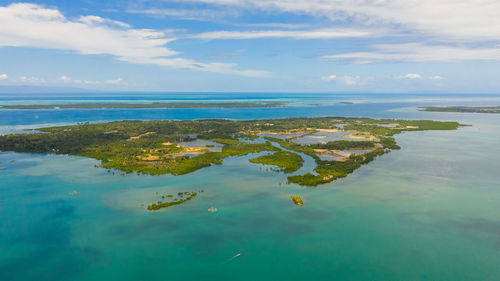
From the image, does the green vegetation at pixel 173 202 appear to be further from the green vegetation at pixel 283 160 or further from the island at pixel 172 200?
the green vegetation at pixel 283 160

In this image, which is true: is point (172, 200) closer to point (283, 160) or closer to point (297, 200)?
point (297, 200)

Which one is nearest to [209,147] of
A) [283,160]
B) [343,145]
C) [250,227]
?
[283,160]

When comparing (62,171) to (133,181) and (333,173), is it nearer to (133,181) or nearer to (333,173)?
(133,181)

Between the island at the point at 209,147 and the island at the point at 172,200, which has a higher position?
the island at the point at 209,147

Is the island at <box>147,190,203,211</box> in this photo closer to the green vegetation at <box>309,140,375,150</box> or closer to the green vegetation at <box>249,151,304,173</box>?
the green vegetation at <box>249,151,304,173</box>

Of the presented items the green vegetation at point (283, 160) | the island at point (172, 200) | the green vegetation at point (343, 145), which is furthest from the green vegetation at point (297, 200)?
the green vegetation at point (343, 145)

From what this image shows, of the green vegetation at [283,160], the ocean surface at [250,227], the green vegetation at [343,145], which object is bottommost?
the ocean surface at [250,227]
